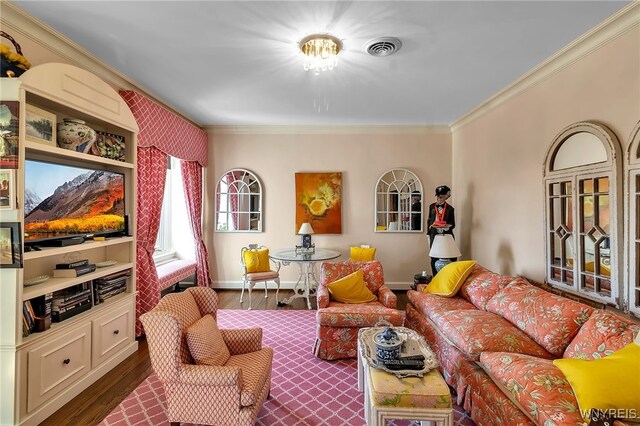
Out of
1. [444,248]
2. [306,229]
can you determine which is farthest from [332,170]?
[444,248]

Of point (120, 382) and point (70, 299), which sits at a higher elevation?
point (70, 299)

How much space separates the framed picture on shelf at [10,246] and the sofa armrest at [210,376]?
131cm

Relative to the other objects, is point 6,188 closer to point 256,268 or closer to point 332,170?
point 256,268

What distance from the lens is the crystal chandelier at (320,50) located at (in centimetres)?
247

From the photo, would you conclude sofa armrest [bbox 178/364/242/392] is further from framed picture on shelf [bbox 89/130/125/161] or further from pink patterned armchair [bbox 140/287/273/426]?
framed picture on shelf [bbox 89/130/125/161]

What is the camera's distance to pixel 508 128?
357 centimetres

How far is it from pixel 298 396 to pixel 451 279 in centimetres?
200

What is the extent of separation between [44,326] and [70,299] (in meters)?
0.26

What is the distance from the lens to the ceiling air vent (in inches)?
97.8

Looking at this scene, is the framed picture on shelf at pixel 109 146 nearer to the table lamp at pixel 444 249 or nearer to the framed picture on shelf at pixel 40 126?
the framed picture on shelf at pixel 40 126

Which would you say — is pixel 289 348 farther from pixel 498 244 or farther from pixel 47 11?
pixel 47 11

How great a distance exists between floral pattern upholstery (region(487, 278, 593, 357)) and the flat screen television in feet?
12.2

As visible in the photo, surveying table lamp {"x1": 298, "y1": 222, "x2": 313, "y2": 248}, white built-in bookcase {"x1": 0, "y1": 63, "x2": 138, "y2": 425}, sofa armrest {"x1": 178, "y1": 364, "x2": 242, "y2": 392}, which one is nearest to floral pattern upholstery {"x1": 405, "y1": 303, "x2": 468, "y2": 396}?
sofa armrest {"x1": 178, "y1": 364, "x2": 242, "y2": 392}

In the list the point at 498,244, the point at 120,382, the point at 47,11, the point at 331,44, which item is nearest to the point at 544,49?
the point at 331,44
